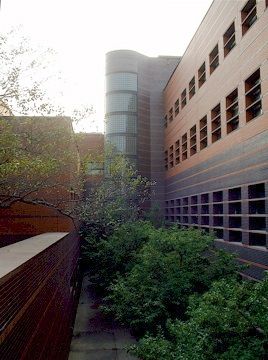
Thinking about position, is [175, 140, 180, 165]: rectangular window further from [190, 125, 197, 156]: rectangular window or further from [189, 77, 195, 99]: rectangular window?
[189, 77, 195, 99]: rectangular window

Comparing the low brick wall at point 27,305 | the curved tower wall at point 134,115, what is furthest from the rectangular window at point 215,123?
the curved tower wall at point 134,115

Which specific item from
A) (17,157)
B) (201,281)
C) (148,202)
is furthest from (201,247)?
(148,202)

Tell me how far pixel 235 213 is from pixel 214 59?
338 inches

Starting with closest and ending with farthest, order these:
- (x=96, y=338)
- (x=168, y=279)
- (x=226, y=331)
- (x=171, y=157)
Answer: (x=226, y=331), (x=168, y=279), (x=96, y=338), (x=171, y=157)

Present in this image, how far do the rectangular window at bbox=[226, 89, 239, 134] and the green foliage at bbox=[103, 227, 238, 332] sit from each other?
6.02 metres

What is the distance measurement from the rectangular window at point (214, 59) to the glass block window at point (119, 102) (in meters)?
16.6

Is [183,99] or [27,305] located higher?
[183,99]

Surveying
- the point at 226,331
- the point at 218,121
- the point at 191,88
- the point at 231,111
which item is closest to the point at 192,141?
A: the point at 191,88

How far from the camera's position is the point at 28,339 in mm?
5434

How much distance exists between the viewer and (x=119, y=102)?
3581 centimetres

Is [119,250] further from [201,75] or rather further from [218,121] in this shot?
[201,75]

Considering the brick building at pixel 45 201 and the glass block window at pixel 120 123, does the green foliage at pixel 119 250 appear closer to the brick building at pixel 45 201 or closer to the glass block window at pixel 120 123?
the brick building at pixel 45 201

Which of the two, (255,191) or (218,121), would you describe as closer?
(255,191)

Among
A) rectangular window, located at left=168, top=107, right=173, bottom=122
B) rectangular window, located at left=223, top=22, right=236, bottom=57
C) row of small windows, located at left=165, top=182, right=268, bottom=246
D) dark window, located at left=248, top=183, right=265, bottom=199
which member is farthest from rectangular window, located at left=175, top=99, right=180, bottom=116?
dark window, located at left=248, top=183, right=265, bottom=199
